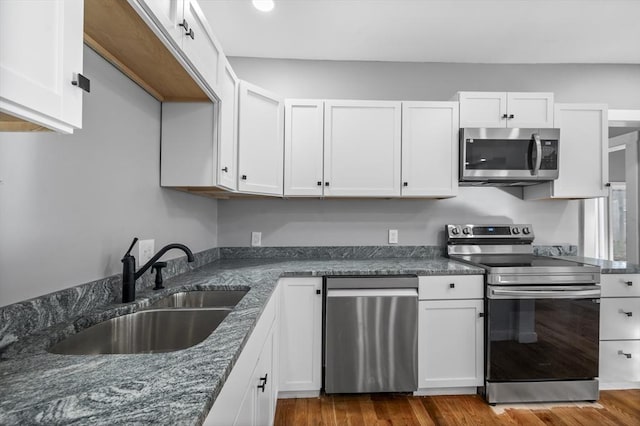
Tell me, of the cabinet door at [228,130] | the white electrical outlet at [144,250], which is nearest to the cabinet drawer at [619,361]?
the cabinet door at [228,130]

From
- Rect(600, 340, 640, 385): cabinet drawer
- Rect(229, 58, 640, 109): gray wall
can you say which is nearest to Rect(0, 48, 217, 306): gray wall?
Rect(229, 58, 640, 109): gray wall

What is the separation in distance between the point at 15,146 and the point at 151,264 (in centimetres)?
65

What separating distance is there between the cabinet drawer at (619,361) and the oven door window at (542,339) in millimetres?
203

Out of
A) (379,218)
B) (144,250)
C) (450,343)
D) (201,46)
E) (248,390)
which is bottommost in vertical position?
(450,343)

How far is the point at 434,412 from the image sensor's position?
198cm

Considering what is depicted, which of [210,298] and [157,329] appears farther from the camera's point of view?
[210,298]

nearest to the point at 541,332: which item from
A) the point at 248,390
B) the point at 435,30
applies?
the point at 248,390

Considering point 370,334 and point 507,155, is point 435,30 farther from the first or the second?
point 370,334

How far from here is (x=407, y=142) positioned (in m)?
2.39

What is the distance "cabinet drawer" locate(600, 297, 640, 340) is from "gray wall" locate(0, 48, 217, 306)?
9.35 feet

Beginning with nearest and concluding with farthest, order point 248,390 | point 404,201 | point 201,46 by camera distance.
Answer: point 248,390
point 201,46
point 404,201

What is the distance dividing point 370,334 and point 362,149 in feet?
4.25

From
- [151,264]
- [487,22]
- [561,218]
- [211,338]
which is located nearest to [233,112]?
[151,264]

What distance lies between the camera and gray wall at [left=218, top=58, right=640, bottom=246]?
2.68 metres
